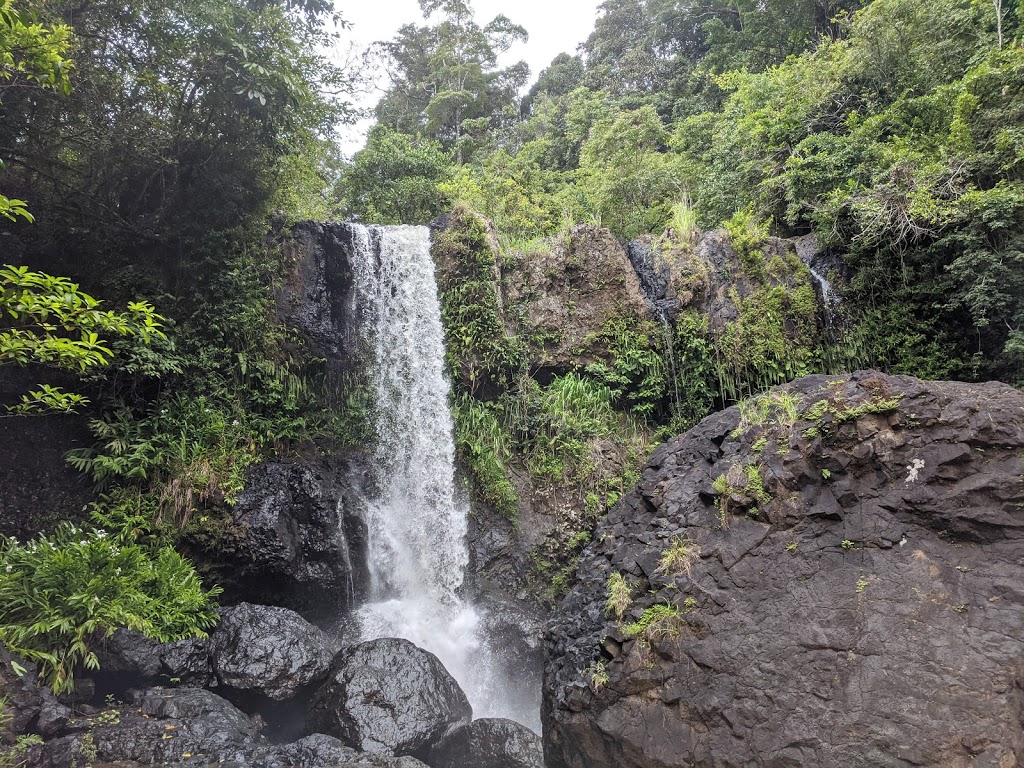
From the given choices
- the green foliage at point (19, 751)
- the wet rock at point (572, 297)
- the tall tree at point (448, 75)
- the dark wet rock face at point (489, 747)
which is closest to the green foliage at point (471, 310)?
the wet rock at point (572, 297)

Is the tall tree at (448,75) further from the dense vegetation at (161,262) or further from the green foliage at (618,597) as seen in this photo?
the green foliage at (618,597)

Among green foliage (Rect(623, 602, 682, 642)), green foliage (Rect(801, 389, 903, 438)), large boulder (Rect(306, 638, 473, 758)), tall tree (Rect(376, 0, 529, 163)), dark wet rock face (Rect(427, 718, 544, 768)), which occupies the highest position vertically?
tall tree (Rect(376, 0, 529, 163))

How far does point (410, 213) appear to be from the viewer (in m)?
14.8

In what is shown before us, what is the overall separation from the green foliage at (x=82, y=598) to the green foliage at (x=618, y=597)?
4.67 meters

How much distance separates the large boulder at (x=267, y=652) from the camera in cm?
610

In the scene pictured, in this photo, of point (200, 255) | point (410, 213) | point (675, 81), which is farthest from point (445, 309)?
point (675, 81)

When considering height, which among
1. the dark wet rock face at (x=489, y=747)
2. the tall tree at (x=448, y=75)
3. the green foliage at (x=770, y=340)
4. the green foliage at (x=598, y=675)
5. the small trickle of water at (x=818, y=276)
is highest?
the tall tree at (x=448, y=75)

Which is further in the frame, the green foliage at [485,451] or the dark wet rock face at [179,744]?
the green foliage at [485,451]

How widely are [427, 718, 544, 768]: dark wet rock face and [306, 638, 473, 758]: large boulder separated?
0.55 feet

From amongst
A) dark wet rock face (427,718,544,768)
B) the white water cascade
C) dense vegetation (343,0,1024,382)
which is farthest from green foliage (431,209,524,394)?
dark wet rock face (427,718,544,768)

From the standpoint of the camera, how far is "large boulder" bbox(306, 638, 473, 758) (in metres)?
5.66

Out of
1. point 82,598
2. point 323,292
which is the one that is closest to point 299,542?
point 82,598

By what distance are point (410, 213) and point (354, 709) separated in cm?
1202

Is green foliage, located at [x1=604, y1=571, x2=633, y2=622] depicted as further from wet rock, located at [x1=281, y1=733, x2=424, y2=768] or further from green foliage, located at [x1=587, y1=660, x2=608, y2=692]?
wet rock, located at [x1=281, y1=733, x2=424, y2=768]
